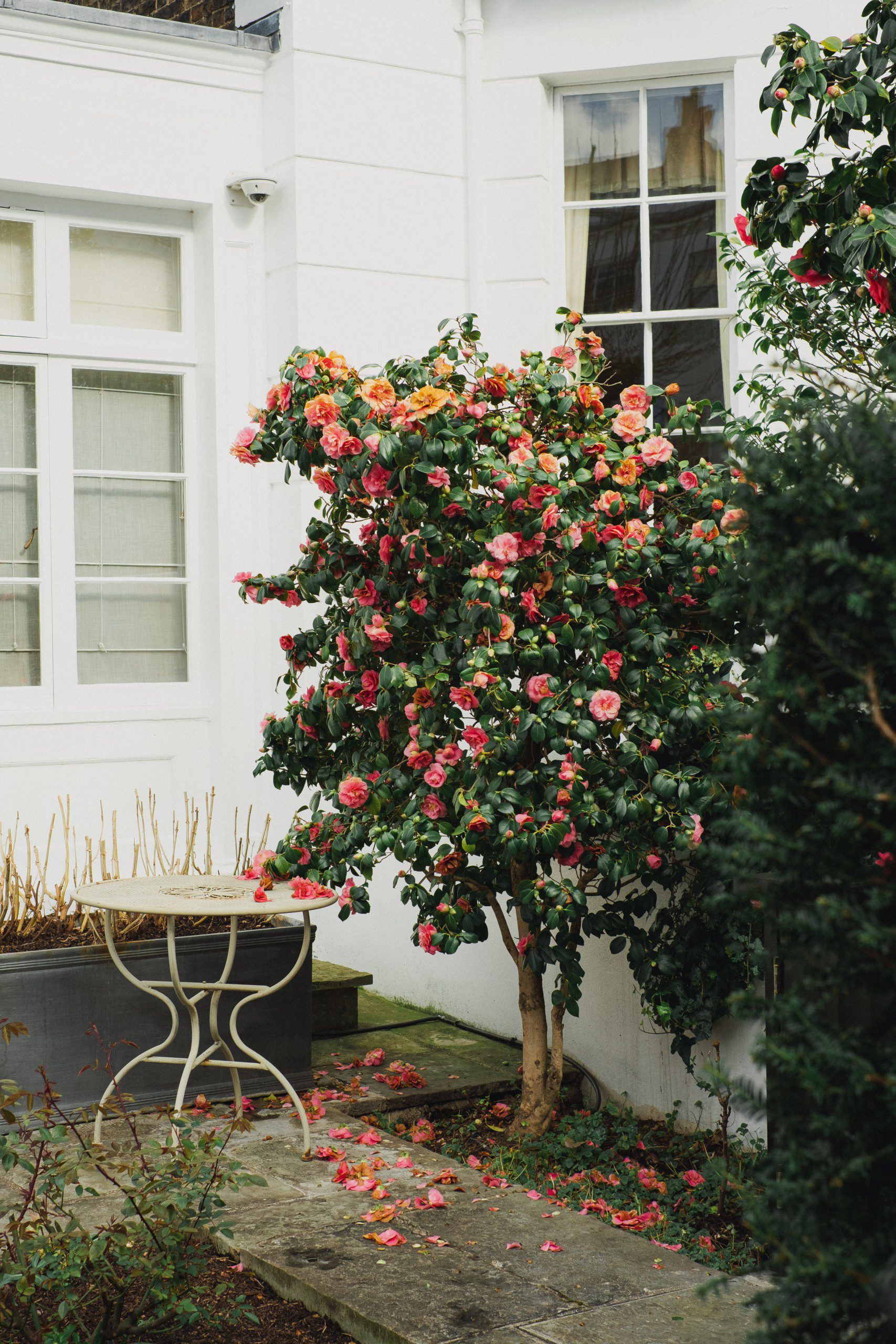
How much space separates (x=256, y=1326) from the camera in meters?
2.78

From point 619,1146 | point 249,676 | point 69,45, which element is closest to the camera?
point 619,1146

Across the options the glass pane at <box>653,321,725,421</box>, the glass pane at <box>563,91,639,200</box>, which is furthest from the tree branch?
the glass pane at <box>563,91,639,200</box>

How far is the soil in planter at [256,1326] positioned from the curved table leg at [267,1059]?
76 cm

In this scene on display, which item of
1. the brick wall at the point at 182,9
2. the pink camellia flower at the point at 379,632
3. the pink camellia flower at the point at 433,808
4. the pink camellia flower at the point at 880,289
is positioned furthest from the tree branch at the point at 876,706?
the brick wall at the point at 182,9

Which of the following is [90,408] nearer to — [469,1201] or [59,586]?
[59,586]

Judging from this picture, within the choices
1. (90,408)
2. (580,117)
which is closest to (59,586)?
(90,408)

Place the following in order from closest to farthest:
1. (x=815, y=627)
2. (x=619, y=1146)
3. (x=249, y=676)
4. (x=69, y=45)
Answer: (x=815, y=627) → (x=619, y=1146) → (x=69, y=45) → (x=249, y=676)

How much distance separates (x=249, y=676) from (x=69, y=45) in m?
2.72

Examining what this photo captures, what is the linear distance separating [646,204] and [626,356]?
0.66m

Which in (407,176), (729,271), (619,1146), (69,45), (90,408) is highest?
(69,45)

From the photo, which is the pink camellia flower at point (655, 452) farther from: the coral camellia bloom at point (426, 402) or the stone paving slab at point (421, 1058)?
the stone paving slab at point (421, 1058)

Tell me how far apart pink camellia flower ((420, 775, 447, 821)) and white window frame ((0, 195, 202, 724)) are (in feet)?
8.22

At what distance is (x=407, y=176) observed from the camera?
5.87 meters

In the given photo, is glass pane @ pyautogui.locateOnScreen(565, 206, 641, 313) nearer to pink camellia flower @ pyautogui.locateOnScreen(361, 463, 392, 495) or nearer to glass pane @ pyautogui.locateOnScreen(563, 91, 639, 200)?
glass pane @ pyautogui.locateOnScreen(563, 91, 639, 200)
